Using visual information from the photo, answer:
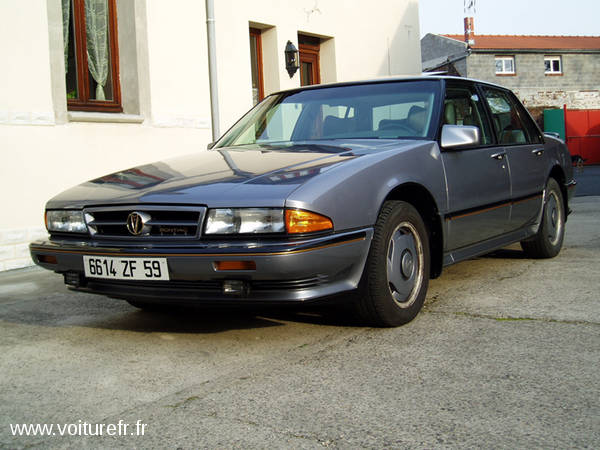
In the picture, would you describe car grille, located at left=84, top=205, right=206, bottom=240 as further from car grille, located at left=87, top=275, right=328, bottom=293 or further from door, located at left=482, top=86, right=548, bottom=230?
door, located at left=482, top=86, right=548, bottom=230

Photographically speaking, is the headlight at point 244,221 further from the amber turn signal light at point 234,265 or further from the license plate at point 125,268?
the license plate at point 125,268

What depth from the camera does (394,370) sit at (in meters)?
3.03

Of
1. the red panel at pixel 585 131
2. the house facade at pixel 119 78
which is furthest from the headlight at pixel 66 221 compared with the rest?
the red panel at pixel 585 131

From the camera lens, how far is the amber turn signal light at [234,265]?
3131 mm

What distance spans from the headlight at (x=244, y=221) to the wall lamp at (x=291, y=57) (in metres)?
7.88

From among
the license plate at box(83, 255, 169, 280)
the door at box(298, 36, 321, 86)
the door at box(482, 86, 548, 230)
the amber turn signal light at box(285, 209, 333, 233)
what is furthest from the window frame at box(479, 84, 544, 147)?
the door at box(298, 36, 321, 86)

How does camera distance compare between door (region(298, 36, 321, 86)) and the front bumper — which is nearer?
the front bumper

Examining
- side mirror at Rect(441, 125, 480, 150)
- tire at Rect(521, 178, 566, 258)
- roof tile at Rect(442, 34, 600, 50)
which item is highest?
roof tile at Rect(442, 34, 600, 50)

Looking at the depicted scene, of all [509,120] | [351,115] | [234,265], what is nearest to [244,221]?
[234,265]

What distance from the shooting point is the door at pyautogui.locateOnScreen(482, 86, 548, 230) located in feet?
17.0

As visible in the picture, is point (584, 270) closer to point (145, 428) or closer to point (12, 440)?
point (145, 428)

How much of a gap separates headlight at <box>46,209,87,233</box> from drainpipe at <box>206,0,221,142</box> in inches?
212

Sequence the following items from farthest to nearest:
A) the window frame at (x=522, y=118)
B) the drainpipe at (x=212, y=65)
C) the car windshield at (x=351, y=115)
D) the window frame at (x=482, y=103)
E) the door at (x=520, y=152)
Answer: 1. the drainpipe at (x=212, y=65)
2. the window frame at (x=522, y=118)
3. the door at (x=520, y=152)
4. the window frame at (x=482, y=103)
5. the car windshield at (x=351, y=115)

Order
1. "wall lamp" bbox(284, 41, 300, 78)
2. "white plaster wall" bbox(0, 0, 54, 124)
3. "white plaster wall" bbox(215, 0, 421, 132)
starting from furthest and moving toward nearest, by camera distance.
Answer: "wall lamp" bbox(284, 41, 300, 78), "white plaster wall" bbox(215, 0, 421, 132), "white plaster wall" bbox(0, 0, 54, 124)
